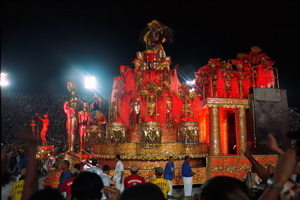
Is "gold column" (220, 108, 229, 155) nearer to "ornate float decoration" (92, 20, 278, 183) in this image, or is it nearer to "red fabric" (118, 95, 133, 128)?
"ornate float decoration" (92, 20, 278, 183)

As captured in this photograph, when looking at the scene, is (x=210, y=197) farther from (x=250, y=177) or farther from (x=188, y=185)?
(x=188, y=185)

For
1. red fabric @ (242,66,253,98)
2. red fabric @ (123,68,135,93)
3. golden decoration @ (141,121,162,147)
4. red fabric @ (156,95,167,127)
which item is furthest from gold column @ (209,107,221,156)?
red fabric @ (123,68,135,93)

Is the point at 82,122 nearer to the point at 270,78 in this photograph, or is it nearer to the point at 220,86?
the point at 220,86

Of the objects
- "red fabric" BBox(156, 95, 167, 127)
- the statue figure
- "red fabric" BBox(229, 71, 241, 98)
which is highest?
the statue figure

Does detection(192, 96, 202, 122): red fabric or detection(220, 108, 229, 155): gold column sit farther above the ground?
detection(192, 96, 202, 122): red fabric

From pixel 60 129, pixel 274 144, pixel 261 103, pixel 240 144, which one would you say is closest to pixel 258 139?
pixel 240 144

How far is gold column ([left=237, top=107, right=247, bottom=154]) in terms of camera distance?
41.9 feet

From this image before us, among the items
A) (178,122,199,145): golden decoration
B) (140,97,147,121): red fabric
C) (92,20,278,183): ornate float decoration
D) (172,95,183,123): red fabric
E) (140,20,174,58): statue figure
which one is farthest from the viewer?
(140,20,174,58): statue figure

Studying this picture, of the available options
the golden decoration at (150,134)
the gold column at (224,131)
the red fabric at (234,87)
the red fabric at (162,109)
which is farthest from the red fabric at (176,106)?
the red fabric at (234,87)

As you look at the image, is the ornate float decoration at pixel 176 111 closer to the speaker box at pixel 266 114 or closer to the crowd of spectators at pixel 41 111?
the speaker box at pixel 266 114

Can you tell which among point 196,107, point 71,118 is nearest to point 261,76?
point 196,107

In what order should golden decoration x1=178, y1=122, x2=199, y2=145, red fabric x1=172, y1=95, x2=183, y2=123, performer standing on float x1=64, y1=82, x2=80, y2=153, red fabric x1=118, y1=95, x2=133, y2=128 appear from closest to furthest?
golden decoration x1=178, y1=122, x2=199, y2=145, performer standing on float x1=64, y1=82, x2=80, y2=153, red fabric x1=172, y1=95, x2=183, y2=123, red fabric x1=118, y1=95, x2=133, y2=128

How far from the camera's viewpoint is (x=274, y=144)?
77.6 inches

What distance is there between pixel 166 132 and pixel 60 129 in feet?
75.0
